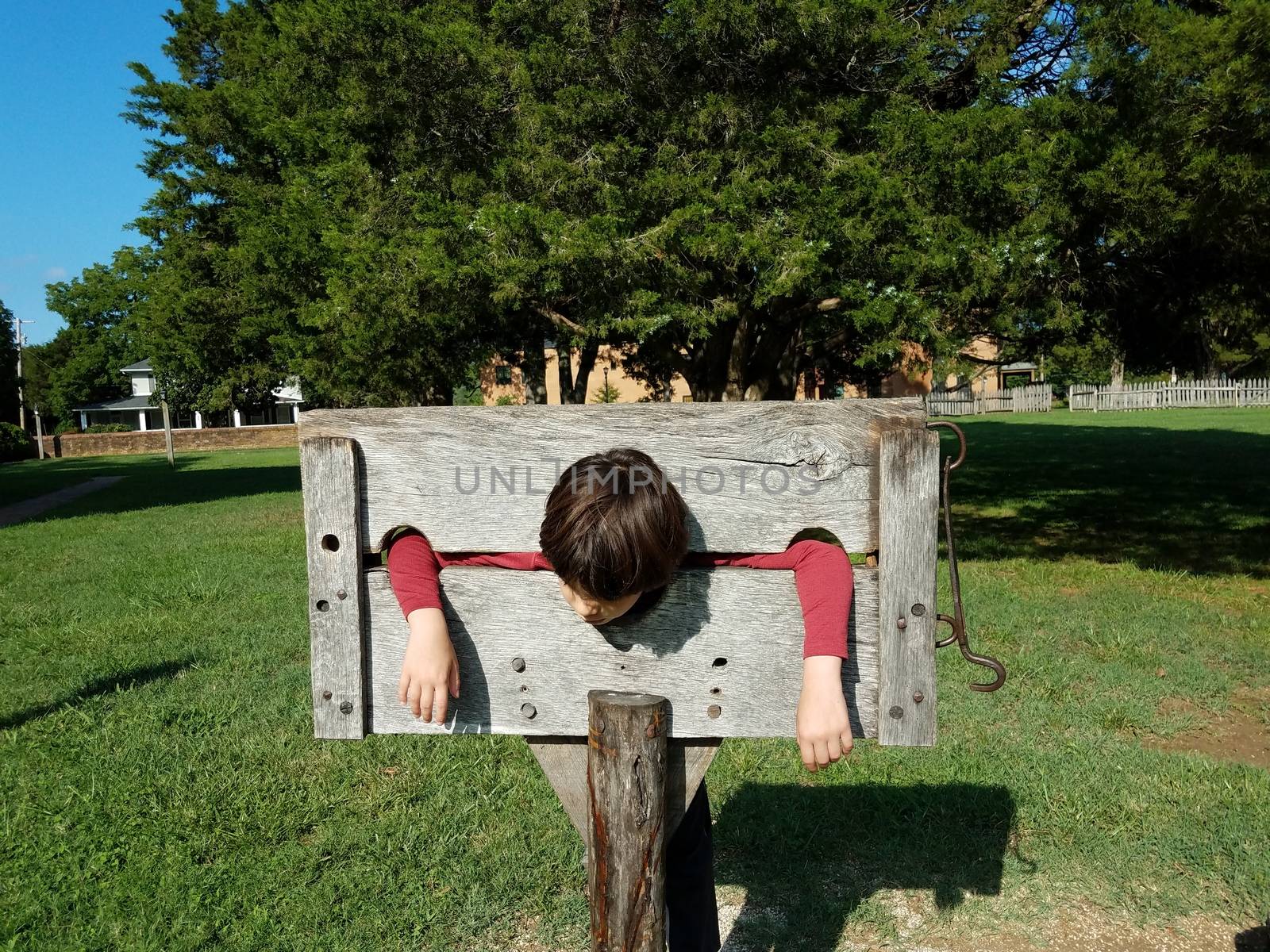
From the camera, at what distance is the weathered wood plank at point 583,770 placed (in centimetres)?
199

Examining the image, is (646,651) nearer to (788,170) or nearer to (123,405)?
(788,170)

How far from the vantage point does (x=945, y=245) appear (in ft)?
23.7

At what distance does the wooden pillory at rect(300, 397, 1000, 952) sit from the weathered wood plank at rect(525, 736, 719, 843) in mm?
65

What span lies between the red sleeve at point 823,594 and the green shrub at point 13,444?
42.2 m

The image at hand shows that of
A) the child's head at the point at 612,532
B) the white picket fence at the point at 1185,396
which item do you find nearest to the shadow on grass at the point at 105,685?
the child's head at the point at 612,532

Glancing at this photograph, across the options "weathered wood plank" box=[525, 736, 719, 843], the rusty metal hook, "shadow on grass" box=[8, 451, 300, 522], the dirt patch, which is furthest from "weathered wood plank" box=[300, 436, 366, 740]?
"shadow on grass" box=[8, 451, 300, 522]

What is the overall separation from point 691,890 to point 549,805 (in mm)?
1364

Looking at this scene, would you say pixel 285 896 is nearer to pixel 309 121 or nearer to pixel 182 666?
pixel 182 666

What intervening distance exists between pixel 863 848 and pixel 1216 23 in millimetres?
5180

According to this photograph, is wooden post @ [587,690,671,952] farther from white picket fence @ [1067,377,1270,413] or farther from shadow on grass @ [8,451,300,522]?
white picket fence @ [1067,377,1270,413]

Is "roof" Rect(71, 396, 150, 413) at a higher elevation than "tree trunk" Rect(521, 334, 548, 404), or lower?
higher

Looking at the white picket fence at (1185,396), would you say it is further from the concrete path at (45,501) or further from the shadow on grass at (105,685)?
the shadow on grass at (105,685)

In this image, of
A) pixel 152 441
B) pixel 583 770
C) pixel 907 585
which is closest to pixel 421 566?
pixel 583 770

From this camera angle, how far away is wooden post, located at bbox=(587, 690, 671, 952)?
1.81 meters
